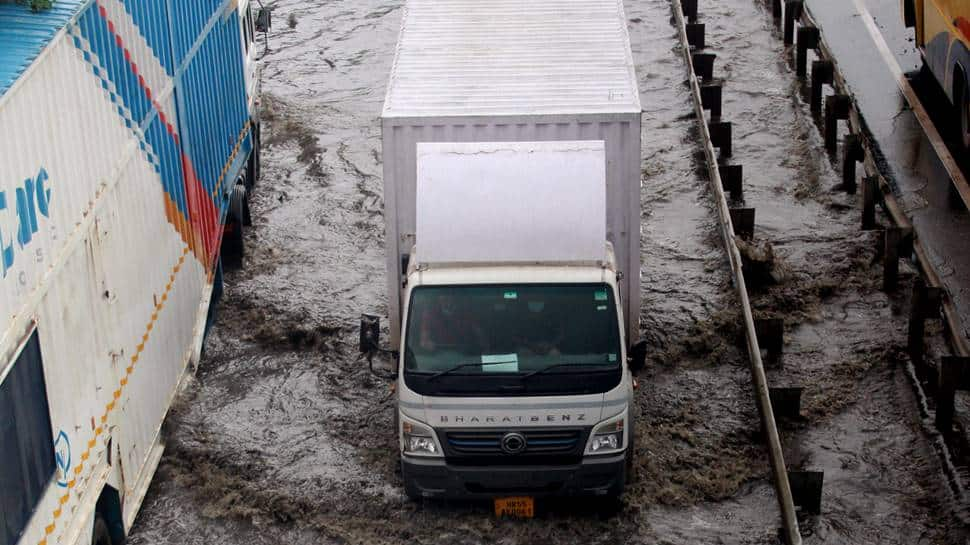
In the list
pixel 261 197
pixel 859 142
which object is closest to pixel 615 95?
pixel 859 142

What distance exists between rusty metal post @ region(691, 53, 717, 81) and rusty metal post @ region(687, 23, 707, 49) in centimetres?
166

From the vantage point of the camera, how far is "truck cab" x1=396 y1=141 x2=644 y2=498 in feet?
32.7

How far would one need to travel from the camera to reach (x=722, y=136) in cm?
1898

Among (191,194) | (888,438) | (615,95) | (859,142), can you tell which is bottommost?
(888,438)

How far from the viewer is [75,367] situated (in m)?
8.73

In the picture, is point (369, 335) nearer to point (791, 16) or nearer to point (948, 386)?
point (948, 386)

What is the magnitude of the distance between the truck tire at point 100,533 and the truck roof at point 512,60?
435cm

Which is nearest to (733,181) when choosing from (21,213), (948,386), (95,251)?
(948,386)

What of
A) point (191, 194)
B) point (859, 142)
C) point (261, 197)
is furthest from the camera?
point (261, 197)

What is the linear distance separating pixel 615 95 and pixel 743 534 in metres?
4.18

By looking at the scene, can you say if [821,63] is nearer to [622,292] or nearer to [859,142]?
[859,142]

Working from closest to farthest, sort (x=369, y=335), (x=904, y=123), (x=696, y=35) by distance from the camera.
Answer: (x=369, y=335)
(x=904, y=123)
(x=696, y=35)

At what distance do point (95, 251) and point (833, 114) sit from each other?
41.7 ft

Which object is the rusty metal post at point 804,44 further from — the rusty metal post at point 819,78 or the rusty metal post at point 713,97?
the rusty metal post at point 713,97
